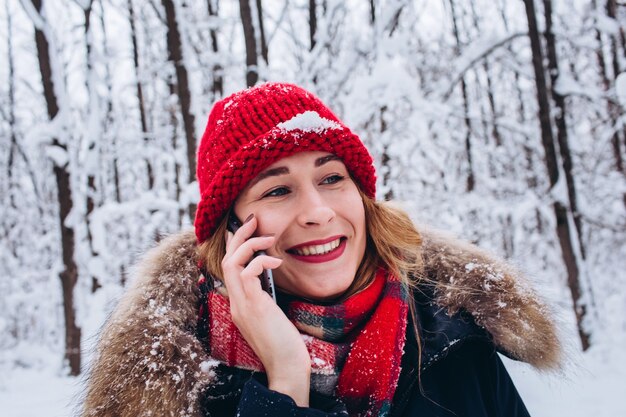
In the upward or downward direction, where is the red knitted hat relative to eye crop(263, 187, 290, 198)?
upward

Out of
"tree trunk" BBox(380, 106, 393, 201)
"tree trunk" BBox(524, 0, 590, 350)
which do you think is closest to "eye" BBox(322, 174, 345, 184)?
"tree trunk" BBox(380, 106, 393, 201)

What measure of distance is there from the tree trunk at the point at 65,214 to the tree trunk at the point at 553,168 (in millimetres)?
7224

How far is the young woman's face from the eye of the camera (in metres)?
1.52

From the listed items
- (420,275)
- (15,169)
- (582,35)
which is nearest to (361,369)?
(420,275)

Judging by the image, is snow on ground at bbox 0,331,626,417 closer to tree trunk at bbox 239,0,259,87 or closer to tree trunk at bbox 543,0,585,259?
tree trunk at bbox 543,0,585,259

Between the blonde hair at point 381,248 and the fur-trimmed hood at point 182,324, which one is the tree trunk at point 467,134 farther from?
the fur-trimmed hood at point 182,324

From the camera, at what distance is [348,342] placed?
156cm

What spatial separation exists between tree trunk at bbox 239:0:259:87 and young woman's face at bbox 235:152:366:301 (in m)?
4.56

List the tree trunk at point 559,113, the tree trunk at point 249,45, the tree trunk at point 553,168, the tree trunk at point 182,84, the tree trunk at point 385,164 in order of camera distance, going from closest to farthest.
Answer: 1. the tree trunk at point 385,164
2. the tree trunk at point 249,45
3. the tree trunk at point 182,84
4. the tree trunk at point 553,168
5. the tree trunk at point 559,113

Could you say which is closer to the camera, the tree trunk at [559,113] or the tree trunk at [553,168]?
the tree trunk at [553,168]

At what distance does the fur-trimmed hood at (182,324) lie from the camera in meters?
1.29

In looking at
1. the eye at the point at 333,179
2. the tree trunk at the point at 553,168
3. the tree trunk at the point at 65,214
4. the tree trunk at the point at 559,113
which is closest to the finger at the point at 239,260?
the eye at the point at 333,179

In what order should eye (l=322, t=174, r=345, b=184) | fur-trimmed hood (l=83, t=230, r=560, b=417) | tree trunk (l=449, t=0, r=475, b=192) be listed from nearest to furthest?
fur-trimmed hood (l=83, t=230, r=560, b=417) < eye (l=322, t=174, r=345, b=184) < tree trunk (l=449, t=0, r=475, b=192)

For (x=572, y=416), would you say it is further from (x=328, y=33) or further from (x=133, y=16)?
(x=133, y=16)
